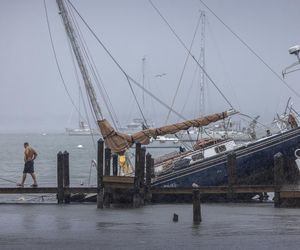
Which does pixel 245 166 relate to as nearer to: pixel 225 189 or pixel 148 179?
pixel 225 189

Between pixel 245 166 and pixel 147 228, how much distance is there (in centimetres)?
1210

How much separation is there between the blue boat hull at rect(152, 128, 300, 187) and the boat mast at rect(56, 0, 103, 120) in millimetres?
5641

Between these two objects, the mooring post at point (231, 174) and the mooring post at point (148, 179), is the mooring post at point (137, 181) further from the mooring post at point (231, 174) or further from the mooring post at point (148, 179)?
the mooring post at point (231, 174)

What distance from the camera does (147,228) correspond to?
22828 mm

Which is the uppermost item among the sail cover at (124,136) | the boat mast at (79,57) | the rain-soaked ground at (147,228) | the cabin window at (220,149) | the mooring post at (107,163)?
the boat mast at (79,57)

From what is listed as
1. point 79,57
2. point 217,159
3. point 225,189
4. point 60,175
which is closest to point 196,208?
point 225,189

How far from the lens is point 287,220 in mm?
24531

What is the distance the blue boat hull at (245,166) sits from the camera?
1330 inches

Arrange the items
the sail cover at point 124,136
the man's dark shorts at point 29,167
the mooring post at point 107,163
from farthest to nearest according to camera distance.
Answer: the sail cover at point 124,136 < the man's dark shorts at point 29,167 < the mooring post at point 107,163

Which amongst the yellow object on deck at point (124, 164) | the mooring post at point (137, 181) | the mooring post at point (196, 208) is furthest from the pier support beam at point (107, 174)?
the mooring post at point (196, 208)

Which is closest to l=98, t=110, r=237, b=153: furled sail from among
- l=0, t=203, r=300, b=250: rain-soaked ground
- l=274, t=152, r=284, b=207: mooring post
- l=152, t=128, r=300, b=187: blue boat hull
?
l=152, t=128, r=300, b=187: blue boat hull

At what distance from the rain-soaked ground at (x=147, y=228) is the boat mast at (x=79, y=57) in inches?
333

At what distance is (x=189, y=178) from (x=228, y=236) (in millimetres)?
13021

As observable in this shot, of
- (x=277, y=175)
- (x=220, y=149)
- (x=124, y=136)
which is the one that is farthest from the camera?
(x=124, y=136)
